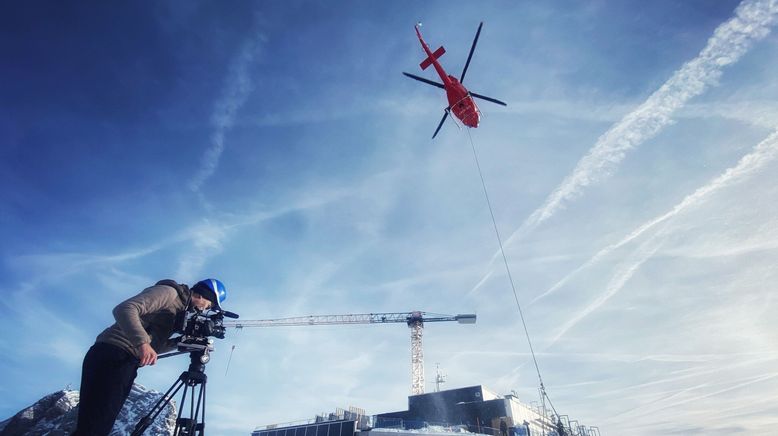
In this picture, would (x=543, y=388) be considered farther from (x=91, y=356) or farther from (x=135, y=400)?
(x=135, y=400)

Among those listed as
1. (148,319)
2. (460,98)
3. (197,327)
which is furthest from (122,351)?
(460,98)

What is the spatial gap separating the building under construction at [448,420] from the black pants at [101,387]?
4079cm

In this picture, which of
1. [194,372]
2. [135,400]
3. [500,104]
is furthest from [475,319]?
[194,372]

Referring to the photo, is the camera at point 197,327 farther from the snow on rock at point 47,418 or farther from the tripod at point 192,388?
the snow on rock at point 47,418

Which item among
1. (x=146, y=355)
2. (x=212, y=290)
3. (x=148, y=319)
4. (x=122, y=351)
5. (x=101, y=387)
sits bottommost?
(x=101, y=387)

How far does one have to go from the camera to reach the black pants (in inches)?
145

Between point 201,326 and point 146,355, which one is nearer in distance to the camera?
point 146,355

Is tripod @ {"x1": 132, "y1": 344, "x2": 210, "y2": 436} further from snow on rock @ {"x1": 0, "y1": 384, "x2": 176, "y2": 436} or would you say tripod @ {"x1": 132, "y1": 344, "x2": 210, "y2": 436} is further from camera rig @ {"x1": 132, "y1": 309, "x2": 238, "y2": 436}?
snow on rock @ {"x1": 0, "y1": 384, "x2": 176, "y2": 436}

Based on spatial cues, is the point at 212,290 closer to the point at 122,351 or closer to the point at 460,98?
the point at 122,351

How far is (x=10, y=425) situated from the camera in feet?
114

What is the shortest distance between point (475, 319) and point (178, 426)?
9694 cm

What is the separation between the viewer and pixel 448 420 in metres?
52.1

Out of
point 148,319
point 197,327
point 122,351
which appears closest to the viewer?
point 122,351

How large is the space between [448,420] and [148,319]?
5681 cm
